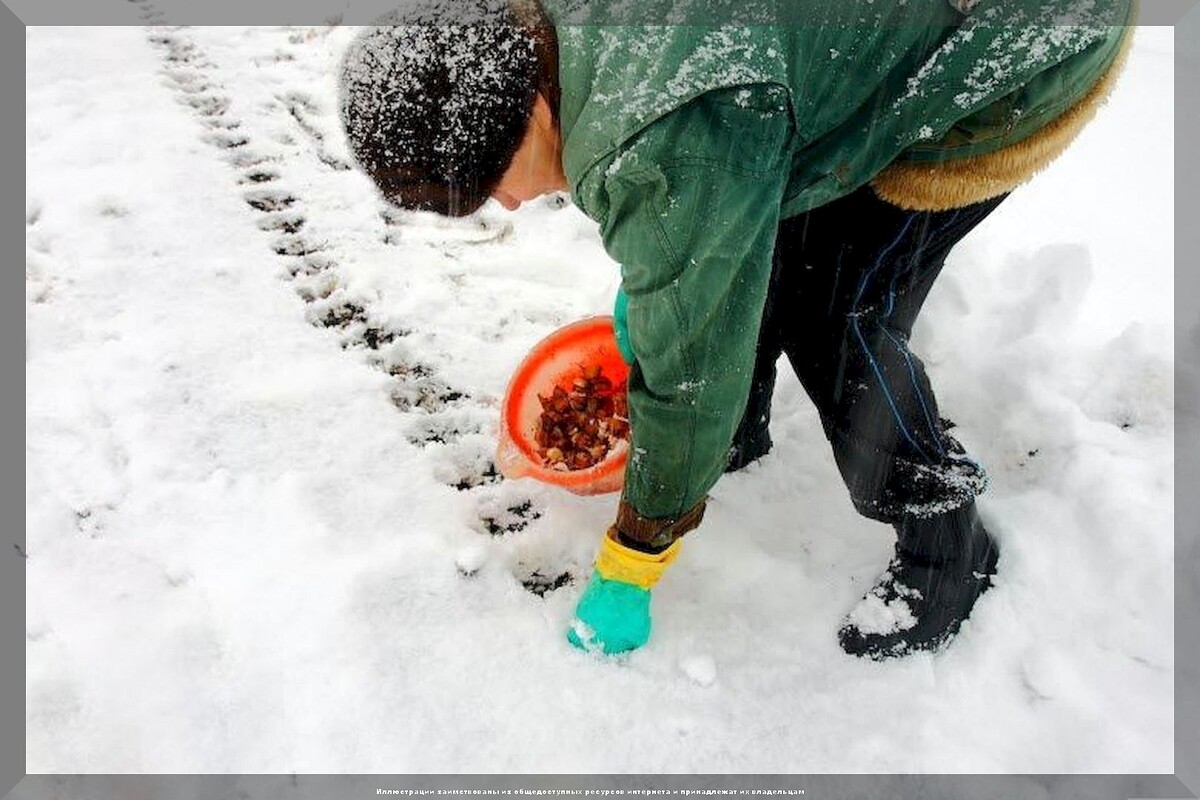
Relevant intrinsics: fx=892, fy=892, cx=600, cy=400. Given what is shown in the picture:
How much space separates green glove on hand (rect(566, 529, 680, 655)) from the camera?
1469mm

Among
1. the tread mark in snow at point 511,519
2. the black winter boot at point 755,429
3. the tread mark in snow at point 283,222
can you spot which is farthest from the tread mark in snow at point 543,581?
the tread mark in snow at point 283,222

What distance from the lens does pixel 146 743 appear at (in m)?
1.45

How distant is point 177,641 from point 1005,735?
1438 mm

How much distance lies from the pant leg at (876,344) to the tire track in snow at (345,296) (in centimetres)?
63

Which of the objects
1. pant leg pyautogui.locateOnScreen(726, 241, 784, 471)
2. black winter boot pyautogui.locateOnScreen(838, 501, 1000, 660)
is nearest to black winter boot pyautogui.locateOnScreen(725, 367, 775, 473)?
pant leg pyautogui.locateOnScreen(726, 241, 784, 471)

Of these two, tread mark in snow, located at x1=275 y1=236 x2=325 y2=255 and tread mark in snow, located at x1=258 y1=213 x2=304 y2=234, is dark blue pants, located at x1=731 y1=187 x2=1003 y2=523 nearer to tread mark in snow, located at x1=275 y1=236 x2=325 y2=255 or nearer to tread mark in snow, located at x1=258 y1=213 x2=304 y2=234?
tread mark in snow, located at x1=275 y1=236 x2=325 y2=255

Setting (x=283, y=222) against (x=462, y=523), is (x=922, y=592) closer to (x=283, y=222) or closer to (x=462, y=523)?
(x=462, y=523)

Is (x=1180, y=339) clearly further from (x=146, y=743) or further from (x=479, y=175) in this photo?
(x=146, y=743)

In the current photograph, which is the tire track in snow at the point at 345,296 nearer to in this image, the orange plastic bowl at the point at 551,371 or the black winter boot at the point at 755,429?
the orange plastic bowl at the point at 551,371

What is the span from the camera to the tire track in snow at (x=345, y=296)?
6.17 ft

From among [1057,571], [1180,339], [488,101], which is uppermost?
[488,101]

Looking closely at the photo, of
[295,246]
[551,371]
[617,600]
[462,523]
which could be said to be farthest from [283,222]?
[617,600]
